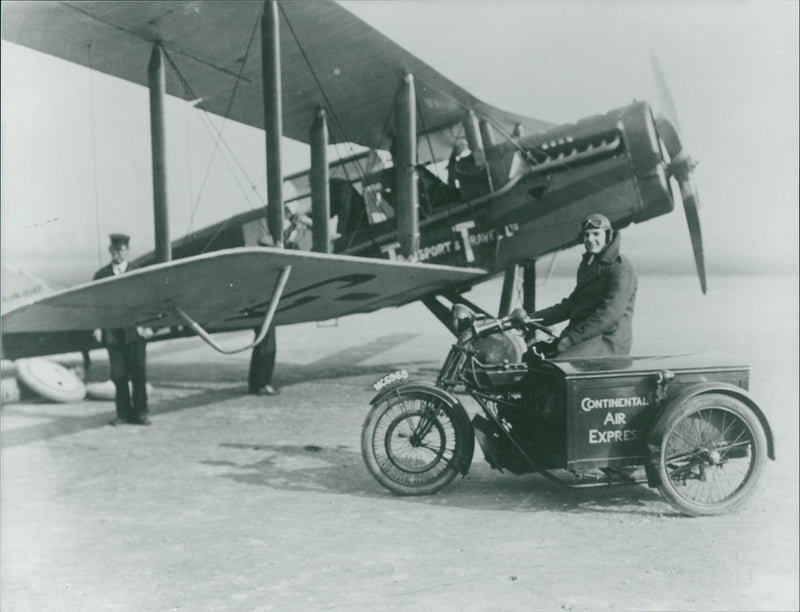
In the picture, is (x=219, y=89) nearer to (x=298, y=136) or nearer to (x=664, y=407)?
(x=298, y=136)

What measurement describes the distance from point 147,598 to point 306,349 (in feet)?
31.2

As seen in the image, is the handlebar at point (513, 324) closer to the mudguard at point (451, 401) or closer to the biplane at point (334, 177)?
the mudguard at point (451, 401)

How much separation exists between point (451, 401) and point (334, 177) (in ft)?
17.6

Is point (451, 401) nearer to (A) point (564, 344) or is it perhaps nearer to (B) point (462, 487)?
(B) point (462, 487)

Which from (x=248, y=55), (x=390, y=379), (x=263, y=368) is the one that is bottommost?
(x=263, y=368)

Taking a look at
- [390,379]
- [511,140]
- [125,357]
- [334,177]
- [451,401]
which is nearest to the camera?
[451,401]

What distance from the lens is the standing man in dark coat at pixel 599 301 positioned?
3.72 metres

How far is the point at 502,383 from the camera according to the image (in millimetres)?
4172

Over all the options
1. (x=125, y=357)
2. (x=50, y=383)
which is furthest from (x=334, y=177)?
(x=50, y=383)

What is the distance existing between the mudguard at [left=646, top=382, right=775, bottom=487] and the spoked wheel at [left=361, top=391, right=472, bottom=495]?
96 cm

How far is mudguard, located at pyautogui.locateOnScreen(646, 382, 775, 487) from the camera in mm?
3674

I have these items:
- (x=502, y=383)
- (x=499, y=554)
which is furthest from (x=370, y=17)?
(x=499, y=554)

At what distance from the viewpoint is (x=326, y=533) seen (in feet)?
12.1

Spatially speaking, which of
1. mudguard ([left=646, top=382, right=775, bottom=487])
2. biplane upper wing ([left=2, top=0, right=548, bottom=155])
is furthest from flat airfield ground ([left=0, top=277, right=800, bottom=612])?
biplane upper wing ([left=2, top=0, right=548, bottom=155])
